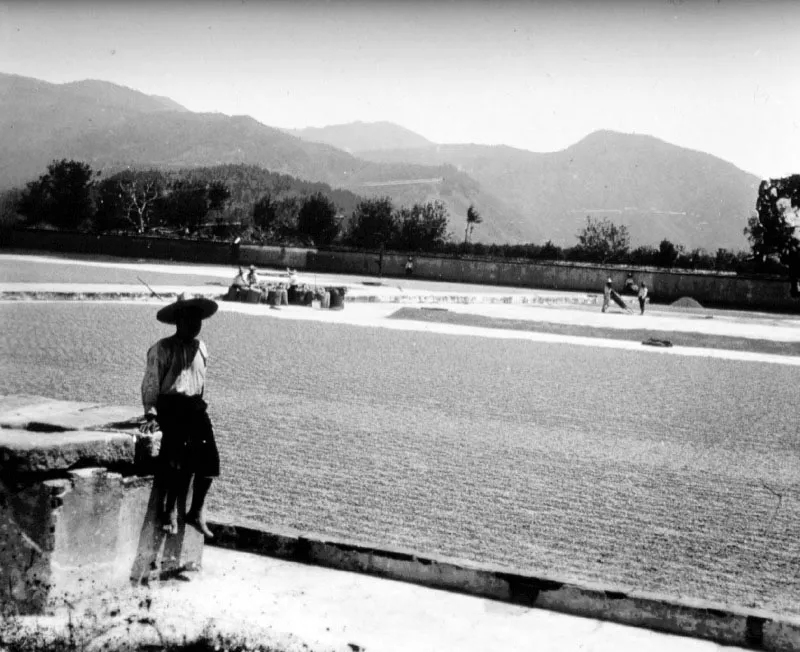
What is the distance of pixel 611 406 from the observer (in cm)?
1188

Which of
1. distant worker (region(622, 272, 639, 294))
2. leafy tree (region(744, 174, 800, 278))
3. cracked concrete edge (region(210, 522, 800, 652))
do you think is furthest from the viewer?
leafy tree (region(744, 174, 800, 278))

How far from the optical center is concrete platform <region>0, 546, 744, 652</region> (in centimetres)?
399

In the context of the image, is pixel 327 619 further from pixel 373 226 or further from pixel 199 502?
pixel 373 226

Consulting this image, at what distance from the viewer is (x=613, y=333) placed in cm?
2366

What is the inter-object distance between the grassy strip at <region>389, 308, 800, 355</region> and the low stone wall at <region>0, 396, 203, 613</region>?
19222 millimetres

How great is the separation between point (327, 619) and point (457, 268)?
50499 mm

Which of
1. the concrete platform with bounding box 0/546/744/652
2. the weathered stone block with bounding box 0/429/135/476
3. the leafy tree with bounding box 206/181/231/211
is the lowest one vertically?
the concrete platform with bounding box 0/546/744/652

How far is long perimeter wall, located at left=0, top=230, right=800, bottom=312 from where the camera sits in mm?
46906

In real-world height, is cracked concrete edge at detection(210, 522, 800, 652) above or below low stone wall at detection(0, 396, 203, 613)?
below

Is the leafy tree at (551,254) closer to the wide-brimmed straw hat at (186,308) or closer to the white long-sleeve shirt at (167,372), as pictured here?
the wide-brimmed straw hat at (186,308)

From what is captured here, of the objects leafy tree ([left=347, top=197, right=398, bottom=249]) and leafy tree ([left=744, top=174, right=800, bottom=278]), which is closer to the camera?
leafy tree ([left=744, top=174, right=800, bottom=278])

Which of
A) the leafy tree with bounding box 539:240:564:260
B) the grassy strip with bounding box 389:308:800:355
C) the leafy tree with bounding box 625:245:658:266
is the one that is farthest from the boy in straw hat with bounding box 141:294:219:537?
the leafy tree with bounding box 539:240:564:260

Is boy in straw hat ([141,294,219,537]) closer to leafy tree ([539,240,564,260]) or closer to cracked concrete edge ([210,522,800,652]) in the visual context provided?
cracked concrete edge ([210,522,800,652])

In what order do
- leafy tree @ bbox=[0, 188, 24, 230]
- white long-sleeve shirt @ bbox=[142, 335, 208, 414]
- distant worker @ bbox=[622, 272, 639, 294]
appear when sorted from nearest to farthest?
white long-sleeve shirt @ bbox=[142, 335, 208, 414] < distant worker @ bbox=[622, 272, 639, 294] < leafy tree @ bbox=[0, 188, 24, 230]
